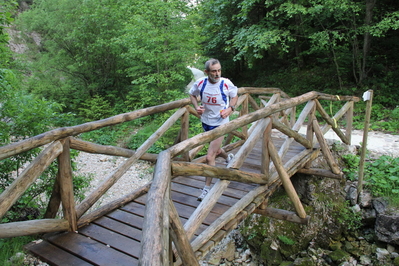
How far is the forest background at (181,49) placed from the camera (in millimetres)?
9711

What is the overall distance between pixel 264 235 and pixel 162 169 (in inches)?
193

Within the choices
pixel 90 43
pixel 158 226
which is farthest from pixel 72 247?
pixel 90 43

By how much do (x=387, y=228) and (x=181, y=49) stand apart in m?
8.32

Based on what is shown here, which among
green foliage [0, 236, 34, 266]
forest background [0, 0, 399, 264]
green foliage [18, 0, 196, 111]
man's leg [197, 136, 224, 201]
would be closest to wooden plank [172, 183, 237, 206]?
man's leg [197, 136, 224, 201]

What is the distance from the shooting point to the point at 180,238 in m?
1.94

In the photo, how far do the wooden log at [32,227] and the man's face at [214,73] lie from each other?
85.0 inches

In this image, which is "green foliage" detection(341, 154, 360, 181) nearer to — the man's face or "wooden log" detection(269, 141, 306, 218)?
"wooden log" detection(269, 141, 306, 218)

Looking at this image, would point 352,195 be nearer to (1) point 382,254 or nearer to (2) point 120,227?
(1) point 382,254

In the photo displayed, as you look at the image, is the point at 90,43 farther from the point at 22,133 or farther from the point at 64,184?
the point at 64,184

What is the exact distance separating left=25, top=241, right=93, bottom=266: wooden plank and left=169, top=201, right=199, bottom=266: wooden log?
3.37 feet

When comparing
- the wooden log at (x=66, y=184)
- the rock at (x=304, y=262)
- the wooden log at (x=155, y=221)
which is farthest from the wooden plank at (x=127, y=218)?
the rock at (x=304, y=262)

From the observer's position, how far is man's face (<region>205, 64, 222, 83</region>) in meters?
3.12

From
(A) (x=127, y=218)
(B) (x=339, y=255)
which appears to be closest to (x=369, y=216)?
(B) (x=339, y=255)

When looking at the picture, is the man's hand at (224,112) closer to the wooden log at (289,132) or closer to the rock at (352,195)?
the wooden log at (289,132)
